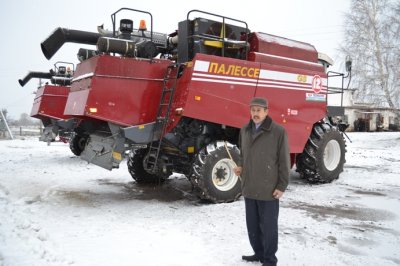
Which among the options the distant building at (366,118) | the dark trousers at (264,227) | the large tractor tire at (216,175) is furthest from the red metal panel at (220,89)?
the distant building at (366,118)

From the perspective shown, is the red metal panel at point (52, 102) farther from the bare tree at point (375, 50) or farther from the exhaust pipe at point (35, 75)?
the bare tree at point (375, 50)

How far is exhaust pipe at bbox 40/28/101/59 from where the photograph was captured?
6434 millimetres

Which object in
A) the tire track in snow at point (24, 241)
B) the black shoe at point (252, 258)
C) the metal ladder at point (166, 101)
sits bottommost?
the tire track in snow at point (24, 241)

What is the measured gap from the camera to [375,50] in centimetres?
2441

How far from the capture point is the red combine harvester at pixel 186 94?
5.86 m

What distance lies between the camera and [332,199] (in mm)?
6582

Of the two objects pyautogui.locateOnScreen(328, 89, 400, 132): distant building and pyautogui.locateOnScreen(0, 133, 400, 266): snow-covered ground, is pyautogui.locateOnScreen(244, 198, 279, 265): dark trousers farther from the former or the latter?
pyautogui.locateOnScreen(328, 89, 400, 132): distant building

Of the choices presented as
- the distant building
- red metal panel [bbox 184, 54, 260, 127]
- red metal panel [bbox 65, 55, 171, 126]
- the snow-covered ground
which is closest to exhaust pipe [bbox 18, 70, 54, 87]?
the snow-covered ground

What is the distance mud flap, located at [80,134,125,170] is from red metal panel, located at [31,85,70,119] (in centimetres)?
637

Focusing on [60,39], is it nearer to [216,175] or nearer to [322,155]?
[216,175]

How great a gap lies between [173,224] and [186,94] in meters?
1.97

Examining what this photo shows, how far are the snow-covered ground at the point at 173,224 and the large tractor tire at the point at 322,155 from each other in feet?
0.87

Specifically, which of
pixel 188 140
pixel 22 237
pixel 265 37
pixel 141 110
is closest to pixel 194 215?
pixel 188 140

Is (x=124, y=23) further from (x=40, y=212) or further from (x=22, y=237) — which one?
(x=22, y=237)
